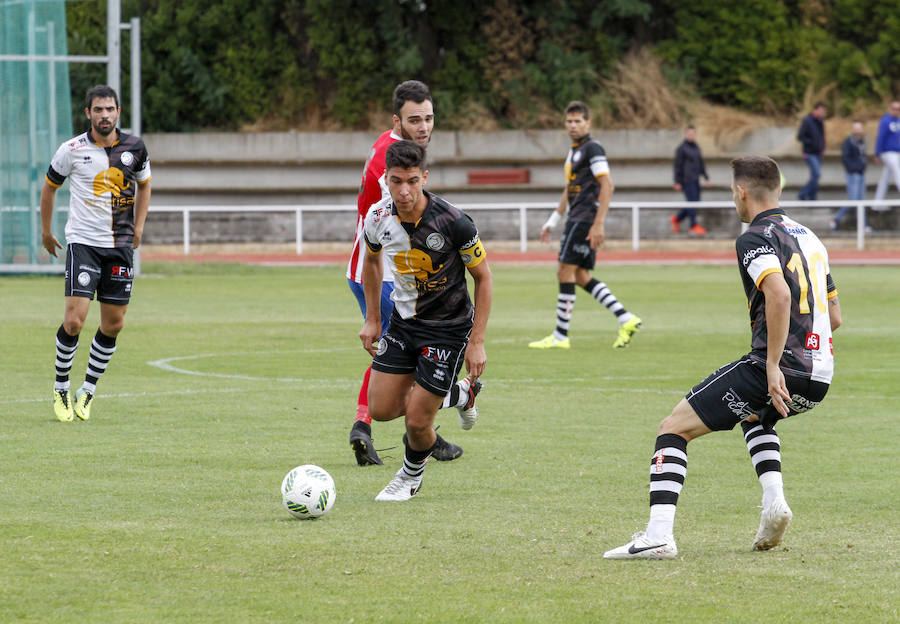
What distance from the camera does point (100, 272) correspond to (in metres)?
9.92

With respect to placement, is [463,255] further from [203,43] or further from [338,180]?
[203,43]

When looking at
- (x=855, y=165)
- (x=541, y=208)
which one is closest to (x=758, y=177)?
(x=541, y=208)

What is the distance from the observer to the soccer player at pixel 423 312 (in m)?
6.88

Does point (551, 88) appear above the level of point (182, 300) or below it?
above

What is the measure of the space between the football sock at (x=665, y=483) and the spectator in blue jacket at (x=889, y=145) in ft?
91.4

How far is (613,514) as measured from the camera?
21.6ft

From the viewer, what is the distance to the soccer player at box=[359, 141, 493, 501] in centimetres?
688

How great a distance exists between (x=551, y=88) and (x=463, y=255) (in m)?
33.2

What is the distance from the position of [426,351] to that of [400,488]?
696mm

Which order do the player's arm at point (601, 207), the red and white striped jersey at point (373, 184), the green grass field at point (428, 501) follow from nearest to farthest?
the green grass field at point (428, 501), the red and white striped jersey at point (373, 184), the player's arm at point (601, 207)

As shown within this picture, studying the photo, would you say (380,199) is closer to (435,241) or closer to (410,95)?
A: (410,95)

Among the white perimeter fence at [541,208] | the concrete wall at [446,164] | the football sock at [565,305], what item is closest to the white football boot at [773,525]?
the football sock at [565,305]

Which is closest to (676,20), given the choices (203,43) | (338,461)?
(203,43)

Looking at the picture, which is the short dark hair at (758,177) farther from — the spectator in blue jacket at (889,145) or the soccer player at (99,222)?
the spectator in blue jacket at (889,145)
